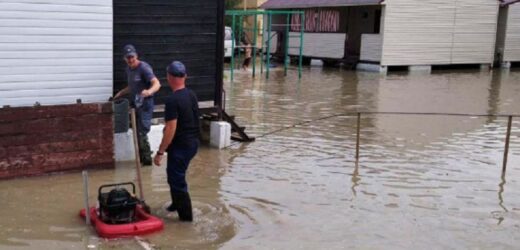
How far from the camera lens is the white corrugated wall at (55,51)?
26.4 ft

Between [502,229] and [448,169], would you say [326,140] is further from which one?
[502,229]

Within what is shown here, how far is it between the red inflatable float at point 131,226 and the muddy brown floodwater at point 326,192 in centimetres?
8

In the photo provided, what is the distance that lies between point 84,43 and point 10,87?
1156 mm

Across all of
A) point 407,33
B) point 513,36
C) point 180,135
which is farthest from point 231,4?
point 180,135

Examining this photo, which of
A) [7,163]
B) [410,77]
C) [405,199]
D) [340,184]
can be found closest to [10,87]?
[7,163]

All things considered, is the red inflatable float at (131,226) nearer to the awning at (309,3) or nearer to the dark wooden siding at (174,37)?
the dark wooden siding at (174,37)

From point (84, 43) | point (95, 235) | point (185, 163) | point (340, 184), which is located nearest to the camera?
point (95, 235)

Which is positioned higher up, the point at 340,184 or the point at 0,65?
the point at 0,65

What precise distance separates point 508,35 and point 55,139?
27514mm

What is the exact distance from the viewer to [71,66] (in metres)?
8.60

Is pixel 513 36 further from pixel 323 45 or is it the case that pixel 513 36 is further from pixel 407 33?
pixel 323 45

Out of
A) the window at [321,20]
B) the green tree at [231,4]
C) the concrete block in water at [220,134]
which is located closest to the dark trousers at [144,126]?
the concrete block in water at [220,134]

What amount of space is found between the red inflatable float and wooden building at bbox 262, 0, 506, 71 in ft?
70.9

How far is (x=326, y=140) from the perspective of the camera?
10.9 meters
